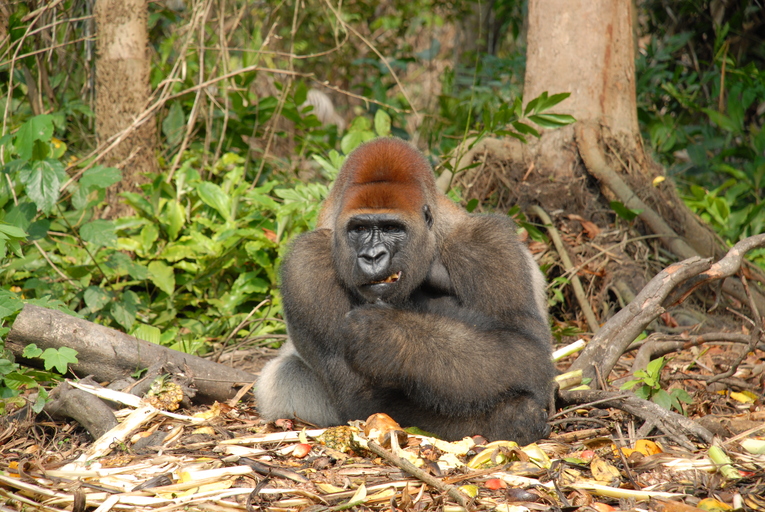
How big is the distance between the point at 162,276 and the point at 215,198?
27.0 inches

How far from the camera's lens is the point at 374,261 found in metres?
2.91

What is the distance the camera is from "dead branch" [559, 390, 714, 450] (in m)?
2.73

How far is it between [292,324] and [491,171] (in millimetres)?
2604

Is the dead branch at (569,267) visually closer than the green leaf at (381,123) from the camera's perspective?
Yes

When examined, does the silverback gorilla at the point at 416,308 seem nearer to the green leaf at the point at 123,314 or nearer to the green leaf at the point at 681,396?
the green leaf at the point at 681,396

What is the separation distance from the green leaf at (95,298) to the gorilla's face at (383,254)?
187 centimetres

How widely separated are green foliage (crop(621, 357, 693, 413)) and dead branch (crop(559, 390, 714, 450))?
187mm

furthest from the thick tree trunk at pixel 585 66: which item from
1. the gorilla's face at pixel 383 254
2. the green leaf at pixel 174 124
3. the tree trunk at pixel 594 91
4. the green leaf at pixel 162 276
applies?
the green leaf at pixel 174 124

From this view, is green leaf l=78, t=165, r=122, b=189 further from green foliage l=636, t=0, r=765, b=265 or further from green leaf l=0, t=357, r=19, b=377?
green foliage l=636, t=0, r=765, b=265

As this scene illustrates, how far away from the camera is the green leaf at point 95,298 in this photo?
4.15m

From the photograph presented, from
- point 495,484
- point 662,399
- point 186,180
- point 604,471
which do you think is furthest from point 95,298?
point 662,399

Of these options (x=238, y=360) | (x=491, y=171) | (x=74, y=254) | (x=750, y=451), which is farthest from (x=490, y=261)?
(x=74, y=254)

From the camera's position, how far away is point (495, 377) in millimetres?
2814

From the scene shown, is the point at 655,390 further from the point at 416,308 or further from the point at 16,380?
the point at 16,380
